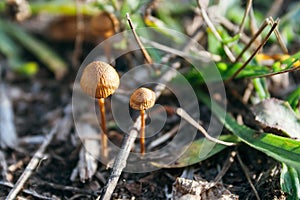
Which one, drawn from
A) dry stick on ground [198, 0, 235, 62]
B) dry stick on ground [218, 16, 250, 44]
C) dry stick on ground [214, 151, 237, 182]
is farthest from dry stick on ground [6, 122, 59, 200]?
dry stick on ground [218, 16, 250, 44]

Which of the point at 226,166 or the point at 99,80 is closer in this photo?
the point at 99,80

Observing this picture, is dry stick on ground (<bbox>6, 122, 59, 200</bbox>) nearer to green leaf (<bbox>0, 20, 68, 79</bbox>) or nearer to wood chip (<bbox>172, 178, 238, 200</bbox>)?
green leaf (<bbox>0, 20, 68, 79</bbox>)

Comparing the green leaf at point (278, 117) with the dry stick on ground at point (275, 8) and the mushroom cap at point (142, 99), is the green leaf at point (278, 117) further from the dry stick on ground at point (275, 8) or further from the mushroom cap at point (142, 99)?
the dry stick on ground at point (275, 8)

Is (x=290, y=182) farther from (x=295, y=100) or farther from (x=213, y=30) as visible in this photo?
(x=213, y=30)

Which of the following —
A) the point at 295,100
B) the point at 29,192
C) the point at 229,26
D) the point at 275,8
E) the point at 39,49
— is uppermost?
the point at 275,8

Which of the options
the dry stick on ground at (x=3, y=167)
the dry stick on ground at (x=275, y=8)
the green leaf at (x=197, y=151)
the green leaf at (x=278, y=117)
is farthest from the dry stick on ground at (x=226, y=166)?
the dry stick on ground at (x=275, y=8)

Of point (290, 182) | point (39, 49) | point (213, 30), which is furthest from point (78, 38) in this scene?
point (290, 182)
